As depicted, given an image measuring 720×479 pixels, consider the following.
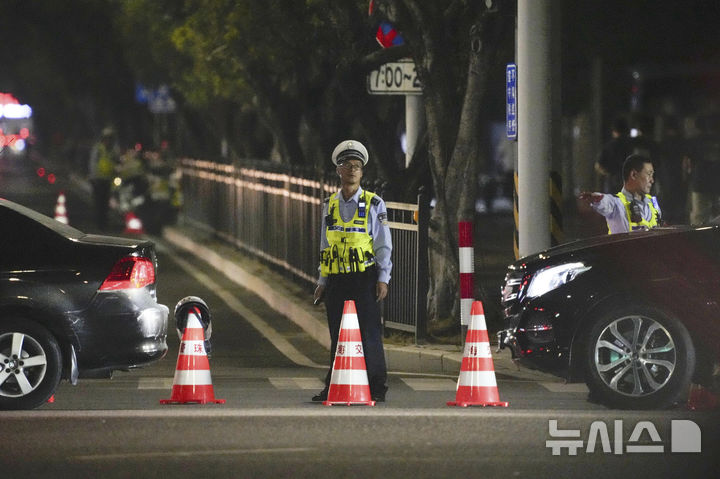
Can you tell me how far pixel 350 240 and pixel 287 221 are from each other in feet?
34.8

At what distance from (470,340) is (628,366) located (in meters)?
1.09

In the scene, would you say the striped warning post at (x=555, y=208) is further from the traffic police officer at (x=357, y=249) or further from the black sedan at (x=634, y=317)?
the traffic police officer at (x=357, y=249)

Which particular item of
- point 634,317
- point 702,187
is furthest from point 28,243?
point 702,187

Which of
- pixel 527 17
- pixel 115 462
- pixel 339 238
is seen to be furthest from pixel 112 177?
pixel 115 462

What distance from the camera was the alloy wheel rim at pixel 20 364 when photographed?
37.1 feet

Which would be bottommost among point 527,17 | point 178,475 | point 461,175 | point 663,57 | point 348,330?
point 178,475

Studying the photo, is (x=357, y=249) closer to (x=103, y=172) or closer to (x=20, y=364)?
(x=20, y=364)

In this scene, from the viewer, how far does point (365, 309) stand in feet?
38.7

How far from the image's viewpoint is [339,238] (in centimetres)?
1170

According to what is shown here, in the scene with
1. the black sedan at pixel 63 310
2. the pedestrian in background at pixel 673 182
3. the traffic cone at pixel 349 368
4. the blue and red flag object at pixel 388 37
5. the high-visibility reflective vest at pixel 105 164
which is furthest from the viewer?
the high-visibility reflective vest at pixel 105 164

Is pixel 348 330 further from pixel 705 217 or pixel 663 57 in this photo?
pixel 663 57

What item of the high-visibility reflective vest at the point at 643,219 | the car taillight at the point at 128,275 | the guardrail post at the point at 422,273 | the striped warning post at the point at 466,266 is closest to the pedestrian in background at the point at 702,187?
the guardrail post at the point at 422,273

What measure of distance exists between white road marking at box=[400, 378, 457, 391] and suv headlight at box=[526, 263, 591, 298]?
1.44 m

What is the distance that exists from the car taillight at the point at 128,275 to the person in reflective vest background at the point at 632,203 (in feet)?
11.2
